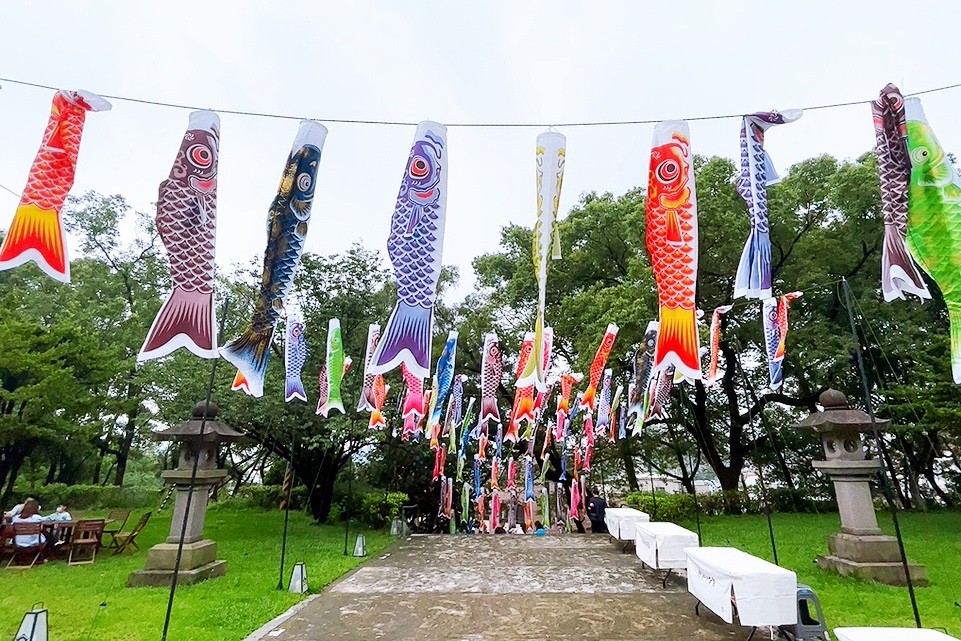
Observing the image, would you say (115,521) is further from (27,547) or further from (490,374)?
(490,374)

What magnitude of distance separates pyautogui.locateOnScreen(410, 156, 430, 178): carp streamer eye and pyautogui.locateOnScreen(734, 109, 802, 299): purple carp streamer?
11.1 ft

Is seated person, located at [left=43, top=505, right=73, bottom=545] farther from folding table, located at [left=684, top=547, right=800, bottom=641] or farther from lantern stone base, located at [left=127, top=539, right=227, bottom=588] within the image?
folding table, located at [left=684, top=547, right=800, bottom=641]

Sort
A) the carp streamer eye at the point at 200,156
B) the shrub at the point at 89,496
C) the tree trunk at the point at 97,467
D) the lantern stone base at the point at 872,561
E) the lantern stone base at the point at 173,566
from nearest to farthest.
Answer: the carp streamer eye at the point at 200,156 < the lantern stone base at the point at 872,561 < the lantern stone base at the point at 173,566 < the shrub at the point at 89,496 < the tree trunk at the point at 97,467

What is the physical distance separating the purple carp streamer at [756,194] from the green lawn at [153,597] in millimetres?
6393

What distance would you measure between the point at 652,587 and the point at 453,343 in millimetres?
5717

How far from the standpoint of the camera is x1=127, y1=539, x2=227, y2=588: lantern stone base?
23.8 feet

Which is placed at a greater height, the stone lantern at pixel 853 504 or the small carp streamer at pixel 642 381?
the small carp streamer at pixel 642 381

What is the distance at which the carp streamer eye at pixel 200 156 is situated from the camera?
4898 mm

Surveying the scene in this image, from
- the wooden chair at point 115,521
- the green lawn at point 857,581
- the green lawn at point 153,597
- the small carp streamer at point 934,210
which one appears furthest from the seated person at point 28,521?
the small carp streamer at point 934,210

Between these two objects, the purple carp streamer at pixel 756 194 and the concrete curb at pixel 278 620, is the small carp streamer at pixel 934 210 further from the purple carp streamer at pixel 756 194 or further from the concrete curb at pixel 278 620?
the concrete curb at pixel 278 620

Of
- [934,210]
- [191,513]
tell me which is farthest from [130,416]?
[934,210]

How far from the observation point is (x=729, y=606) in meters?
4.61

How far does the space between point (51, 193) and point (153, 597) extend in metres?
5.07

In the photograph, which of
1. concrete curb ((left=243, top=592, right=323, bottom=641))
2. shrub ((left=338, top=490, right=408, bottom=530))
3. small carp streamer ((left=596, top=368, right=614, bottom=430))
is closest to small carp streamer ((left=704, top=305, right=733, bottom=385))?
small carp streamer ((left=596, top=368, right=614, bottom=430))
